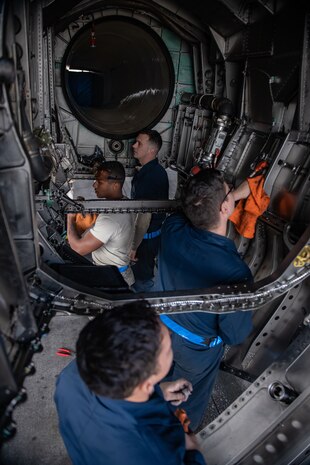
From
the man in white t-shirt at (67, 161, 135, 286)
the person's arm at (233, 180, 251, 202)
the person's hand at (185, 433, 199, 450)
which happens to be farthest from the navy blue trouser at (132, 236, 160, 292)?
the person's hand at (185, 433, 199, 450)

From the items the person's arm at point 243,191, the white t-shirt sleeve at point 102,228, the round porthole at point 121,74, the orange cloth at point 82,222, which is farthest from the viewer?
the round porthole at point 121,74

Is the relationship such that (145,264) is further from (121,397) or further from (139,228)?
(121,397)

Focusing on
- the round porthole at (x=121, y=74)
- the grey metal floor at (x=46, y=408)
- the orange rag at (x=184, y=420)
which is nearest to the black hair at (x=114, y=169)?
the grey metal floor at (x=46, y=408)

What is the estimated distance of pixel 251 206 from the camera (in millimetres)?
2604

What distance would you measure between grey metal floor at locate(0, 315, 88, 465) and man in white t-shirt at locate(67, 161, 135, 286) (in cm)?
83

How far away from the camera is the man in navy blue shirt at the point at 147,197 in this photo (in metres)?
3.91

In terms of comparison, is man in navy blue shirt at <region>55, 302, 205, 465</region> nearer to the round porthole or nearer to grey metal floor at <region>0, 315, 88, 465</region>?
grey metal floor at <region>0, 315, 88, 465</region>

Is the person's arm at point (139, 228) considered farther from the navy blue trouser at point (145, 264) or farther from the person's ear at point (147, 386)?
the person's ear at point (147, 386)

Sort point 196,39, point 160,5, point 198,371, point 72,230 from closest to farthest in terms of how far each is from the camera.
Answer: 1. point 198,371
2. point 72,230
3. point 160,5
4. point 196,39

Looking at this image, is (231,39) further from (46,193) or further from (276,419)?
(276,419)

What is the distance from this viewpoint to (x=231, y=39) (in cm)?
436

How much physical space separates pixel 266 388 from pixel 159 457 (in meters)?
1.17

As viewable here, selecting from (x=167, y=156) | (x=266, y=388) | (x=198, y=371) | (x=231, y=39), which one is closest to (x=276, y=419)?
(x=266, y=388)

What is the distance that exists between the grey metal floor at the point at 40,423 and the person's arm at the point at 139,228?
1132 mm
